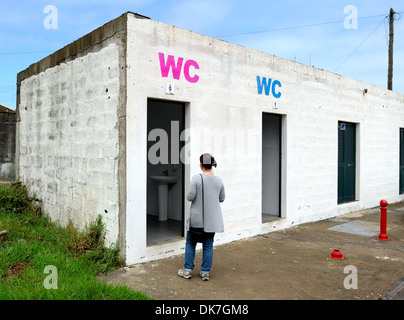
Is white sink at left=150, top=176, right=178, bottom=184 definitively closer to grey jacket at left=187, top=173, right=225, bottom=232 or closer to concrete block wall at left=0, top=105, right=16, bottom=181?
grey jacket at left=187, top=173, right=225, bottom=232

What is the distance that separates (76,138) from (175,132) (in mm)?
2811

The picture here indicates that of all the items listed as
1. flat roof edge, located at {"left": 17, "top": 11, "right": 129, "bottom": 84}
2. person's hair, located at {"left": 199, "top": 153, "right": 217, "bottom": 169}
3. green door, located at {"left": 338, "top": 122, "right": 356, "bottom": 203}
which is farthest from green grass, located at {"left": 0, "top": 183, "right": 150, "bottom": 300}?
green door, located at {"left": 338, "top": 122, "right": 356, "bottom": 203}

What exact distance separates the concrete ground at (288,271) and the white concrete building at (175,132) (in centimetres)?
53

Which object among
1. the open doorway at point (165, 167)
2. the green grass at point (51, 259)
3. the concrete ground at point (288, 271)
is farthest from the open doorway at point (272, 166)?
the green grass at point (51, 259)

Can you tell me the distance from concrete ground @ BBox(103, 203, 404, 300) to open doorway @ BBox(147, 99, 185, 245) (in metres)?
2.17

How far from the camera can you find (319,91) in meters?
9.59

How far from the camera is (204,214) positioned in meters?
5.00

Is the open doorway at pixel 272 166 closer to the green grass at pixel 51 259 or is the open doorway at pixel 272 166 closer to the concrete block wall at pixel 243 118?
the concrete block wall at pixel 243 118

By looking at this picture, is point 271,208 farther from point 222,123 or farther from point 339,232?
point 222,123

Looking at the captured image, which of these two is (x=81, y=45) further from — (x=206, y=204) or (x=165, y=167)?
(x=206, y=204)

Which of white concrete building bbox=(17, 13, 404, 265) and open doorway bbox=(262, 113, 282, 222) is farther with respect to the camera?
open doorway bbox=(262, 113, 282, 222)

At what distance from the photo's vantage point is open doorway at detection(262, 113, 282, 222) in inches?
348

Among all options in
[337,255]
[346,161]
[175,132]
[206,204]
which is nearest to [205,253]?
[206,204]
